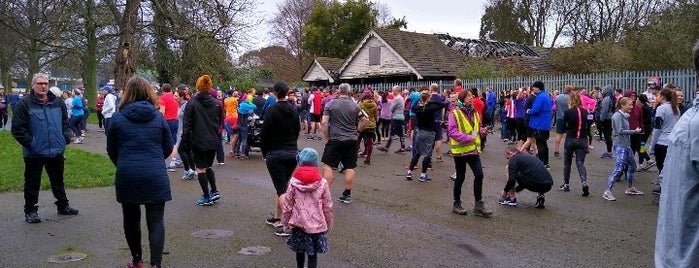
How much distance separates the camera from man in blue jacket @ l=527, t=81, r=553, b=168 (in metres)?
12.3

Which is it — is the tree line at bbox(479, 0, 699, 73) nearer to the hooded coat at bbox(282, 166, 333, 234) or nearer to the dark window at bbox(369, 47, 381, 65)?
the dark window at bbox(369, 47, 381, 65)

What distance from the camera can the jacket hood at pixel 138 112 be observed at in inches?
197

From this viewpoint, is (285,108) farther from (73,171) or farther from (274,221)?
(73,171)

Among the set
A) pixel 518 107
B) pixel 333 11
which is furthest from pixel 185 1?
pixel 333 11

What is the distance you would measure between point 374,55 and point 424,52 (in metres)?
3.22

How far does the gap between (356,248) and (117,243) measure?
2477 mm

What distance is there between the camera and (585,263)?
228 inches

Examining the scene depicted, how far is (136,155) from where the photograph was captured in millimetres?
5012

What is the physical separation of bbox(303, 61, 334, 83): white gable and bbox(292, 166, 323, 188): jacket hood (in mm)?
35888

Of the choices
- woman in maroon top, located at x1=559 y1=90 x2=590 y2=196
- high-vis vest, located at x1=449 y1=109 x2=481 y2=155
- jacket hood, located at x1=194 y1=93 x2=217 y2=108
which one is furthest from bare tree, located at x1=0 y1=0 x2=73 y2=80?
woman in maroon top, located at x1=559 y1=90 x2=590 y2=196

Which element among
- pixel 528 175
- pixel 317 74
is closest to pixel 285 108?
pixel 528 175

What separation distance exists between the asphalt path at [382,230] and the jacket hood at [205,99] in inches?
54.6

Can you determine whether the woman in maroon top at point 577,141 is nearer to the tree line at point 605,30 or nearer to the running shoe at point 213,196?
the running shoe at point 213,196

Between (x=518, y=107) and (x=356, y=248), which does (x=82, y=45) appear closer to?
(x=518, y=107)
